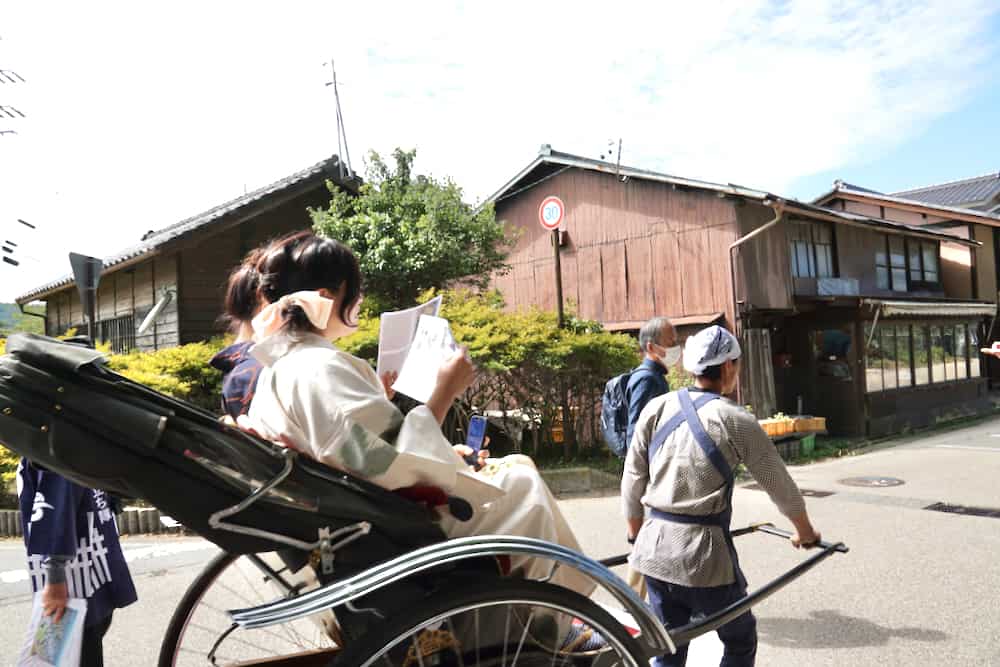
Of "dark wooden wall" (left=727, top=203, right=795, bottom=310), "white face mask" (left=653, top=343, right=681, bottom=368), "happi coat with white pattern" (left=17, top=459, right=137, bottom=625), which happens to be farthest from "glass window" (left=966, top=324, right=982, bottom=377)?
"happi coat with white pattern" (left=17, top=459, right=137, bottom=625)

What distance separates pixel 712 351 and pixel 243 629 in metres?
2.33

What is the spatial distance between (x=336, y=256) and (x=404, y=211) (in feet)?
31.2

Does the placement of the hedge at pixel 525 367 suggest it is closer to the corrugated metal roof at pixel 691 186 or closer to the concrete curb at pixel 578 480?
the concrete curb at pixel 578 480

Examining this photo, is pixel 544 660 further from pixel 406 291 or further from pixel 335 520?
pixel 406 291

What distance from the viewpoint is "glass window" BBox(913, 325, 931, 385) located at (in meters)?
16.9

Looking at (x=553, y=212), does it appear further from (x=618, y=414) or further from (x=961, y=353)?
(x=961, y=353)

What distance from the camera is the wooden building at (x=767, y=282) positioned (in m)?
13.8

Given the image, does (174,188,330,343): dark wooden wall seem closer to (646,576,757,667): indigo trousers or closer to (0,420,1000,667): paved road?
(0,420,1000,667): paved road

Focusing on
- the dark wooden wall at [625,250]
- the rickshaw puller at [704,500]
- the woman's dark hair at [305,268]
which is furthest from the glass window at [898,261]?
the woman's dark hair at [305,268]

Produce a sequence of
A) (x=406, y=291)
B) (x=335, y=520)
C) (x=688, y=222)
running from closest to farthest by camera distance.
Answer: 1. (x=335, y=520)
2. (x=406, y=291)
3. (x=688, y=222)

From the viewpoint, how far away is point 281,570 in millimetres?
2498

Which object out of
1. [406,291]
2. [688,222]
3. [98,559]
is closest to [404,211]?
[406,291]

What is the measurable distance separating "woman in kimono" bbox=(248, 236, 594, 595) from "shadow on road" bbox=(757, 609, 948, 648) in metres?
2.43

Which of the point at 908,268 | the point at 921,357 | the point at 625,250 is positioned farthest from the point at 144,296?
the point at 908,268
